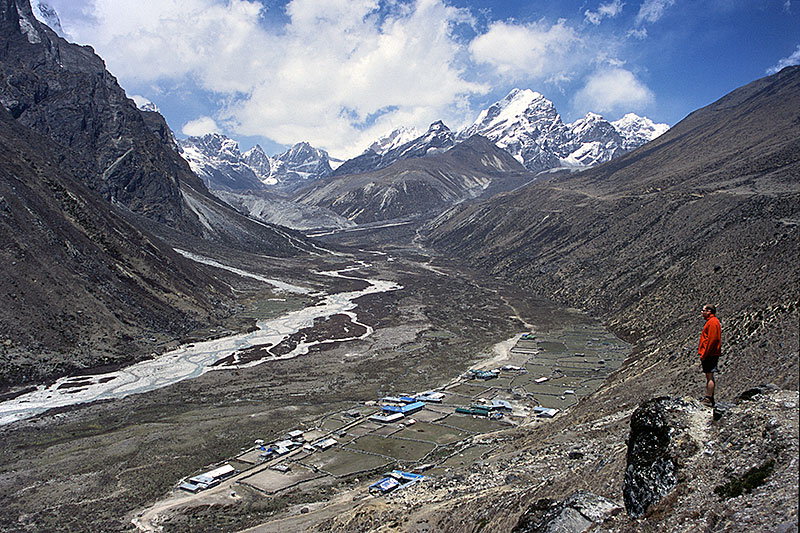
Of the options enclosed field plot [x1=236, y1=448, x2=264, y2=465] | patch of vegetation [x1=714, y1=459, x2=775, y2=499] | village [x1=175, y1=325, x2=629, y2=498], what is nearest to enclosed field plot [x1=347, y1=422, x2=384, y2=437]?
village [x1=175, y1=325, x2=629, y2=498]

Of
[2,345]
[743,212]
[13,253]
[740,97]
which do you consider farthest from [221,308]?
[740,97]

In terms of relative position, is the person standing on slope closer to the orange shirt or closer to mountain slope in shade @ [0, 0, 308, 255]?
the orange shirt

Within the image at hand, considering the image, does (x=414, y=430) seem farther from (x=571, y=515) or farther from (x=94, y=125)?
(x=94, y=125)

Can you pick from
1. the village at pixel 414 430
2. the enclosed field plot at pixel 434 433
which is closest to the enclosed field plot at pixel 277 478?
the village at pixel 414 430

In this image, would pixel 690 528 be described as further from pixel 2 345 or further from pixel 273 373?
pixel 2 345

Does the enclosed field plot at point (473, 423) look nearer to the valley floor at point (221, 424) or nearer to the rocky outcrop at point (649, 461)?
the valley floor at point (221, 424)
